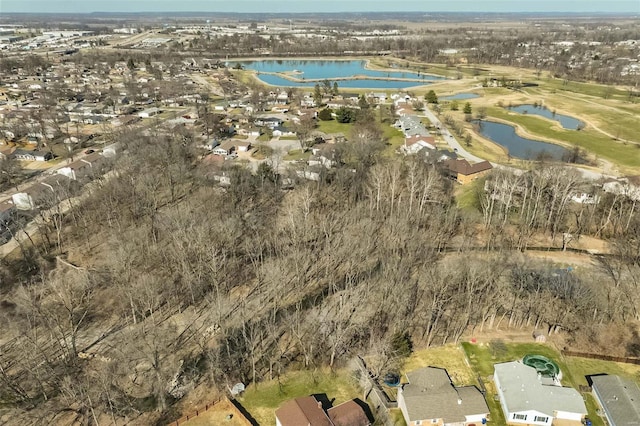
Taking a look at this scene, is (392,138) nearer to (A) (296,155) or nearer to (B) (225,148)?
(A) (296,155)

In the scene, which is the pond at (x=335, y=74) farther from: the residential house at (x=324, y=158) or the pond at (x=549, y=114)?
the residential house at (x=324, y=158)

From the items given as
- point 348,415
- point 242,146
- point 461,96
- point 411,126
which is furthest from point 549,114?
point 348,415

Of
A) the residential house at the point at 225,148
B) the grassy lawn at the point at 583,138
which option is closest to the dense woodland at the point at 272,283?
the residential house at the point at 225,148

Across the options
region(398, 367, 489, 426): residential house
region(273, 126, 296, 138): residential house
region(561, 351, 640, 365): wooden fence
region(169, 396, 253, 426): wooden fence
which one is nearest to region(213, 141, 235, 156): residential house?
region(273, 126, 296, 138): residential house

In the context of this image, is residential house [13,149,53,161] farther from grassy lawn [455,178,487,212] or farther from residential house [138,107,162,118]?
grassy lawn [455,178,487,212]

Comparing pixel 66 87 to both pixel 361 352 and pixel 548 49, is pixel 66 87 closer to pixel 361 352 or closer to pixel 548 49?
pixel 361 352

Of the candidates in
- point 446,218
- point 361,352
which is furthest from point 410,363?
point 446,218
